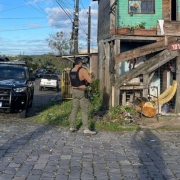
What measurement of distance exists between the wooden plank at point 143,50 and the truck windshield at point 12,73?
12.0 feet

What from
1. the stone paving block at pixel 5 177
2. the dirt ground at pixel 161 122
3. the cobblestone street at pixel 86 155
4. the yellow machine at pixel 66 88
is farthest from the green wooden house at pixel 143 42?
the stone paving block at pixel 5 177


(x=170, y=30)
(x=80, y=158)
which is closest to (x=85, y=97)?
(x=80, y=158)

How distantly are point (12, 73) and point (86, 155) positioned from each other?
716cm

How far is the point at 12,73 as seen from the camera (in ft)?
44.2

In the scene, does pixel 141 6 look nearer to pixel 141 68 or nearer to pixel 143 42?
pixel 143 42

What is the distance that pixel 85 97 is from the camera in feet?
30.5

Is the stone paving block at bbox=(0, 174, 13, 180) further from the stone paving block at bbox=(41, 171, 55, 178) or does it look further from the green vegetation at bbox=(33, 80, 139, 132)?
the green vegetation at bbox=(33, 80, 139, 132)

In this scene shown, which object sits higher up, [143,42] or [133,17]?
[133,17]

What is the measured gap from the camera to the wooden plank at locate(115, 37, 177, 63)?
1225 cm

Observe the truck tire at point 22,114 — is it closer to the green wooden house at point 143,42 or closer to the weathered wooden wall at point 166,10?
the green wooden house at point 143,42

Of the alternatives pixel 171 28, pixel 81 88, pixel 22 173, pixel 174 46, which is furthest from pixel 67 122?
pixel 171 28

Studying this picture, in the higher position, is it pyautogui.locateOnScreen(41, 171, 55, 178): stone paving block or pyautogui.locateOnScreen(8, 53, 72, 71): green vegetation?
pyautogui.locateOnScreen(8, 53, 72, 71): green vegetation

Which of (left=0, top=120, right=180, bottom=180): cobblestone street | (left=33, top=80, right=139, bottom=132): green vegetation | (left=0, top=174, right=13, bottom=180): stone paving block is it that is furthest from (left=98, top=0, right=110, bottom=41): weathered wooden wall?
(left=0, top=174, right=13, bottom=180): stone paving block

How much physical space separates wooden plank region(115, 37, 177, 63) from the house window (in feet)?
6.82
